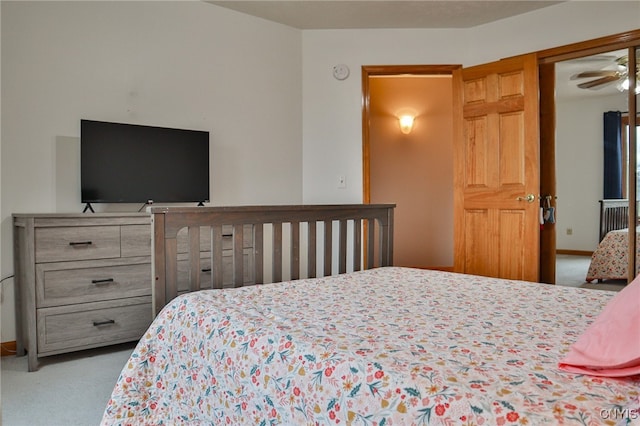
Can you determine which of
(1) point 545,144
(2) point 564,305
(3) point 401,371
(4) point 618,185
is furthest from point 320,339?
(4) point 618,185

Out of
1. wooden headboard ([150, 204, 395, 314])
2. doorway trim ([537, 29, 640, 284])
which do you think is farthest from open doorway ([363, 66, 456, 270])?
wooden headboard ([150, 204, 395, 314])

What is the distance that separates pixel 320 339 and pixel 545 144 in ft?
11.6

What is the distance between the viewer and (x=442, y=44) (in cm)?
397

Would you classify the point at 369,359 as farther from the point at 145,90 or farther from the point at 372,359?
the point at 145,90

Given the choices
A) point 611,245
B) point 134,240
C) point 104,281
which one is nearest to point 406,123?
point 611,245

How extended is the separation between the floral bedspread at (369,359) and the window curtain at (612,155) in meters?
2.91

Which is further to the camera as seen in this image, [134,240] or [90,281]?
[134,240]

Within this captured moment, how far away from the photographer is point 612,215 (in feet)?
13.2

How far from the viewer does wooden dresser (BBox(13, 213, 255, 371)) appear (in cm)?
252

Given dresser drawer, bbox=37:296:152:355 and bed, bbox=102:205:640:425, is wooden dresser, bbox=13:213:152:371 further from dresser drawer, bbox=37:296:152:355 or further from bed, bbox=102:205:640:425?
bed, bbox=102:205:640:425

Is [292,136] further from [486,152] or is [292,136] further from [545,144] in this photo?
[545,144]

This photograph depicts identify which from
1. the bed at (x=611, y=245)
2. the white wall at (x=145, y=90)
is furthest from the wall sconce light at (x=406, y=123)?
the bed at (x=611, y=245)

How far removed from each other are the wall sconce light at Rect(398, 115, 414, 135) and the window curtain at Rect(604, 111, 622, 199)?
2.00 m

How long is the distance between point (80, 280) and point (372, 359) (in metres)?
2.23
